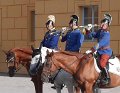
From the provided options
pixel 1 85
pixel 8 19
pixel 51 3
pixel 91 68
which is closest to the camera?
pixel 91 68

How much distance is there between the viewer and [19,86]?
16.0 meters

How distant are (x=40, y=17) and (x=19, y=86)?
392 centimetres

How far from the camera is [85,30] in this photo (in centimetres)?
1068

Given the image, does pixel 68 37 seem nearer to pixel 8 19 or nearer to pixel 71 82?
pixel 71 82

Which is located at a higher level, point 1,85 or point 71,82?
point 71,82

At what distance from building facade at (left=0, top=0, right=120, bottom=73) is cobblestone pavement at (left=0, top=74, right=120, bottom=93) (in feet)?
5.77

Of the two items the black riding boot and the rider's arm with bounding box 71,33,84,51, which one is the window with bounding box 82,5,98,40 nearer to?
the rider's arm with bounding box 71,33,84,51

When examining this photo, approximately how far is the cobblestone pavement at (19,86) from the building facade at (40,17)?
1759mm

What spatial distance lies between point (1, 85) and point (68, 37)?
6257 millimetres

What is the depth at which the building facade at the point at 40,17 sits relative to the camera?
1736cm

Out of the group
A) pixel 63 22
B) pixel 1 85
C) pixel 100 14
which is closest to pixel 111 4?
pixel 100 14

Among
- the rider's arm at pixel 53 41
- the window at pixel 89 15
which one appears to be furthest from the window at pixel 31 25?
the rider's arm at pixel 53 41

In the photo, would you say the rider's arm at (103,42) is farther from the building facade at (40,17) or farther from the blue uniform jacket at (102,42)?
the building facade at (40,17)

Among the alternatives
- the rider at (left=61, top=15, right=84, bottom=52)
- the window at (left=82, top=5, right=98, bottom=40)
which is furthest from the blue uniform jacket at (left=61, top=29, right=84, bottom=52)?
the window at (left=82, top=5, right=98, bottom=40)
